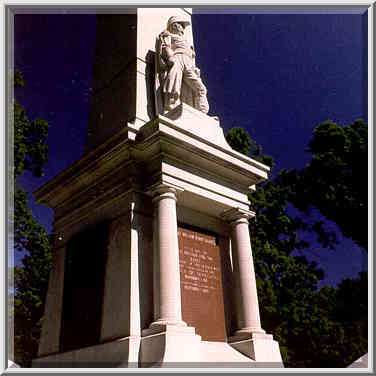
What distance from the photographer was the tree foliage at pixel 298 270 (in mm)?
22656

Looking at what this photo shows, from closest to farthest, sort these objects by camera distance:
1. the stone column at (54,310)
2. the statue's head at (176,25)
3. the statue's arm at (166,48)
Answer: the stone column at (54,310)
the statue's arm at (166,48)
the statue's head at (176,25)

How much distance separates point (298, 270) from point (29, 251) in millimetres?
14996

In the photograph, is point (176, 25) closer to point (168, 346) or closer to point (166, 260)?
point (166, 260)

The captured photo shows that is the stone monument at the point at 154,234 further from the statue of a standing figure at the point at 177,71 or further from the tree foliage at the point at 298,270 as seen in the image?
the tree foliage at the point at 298,270

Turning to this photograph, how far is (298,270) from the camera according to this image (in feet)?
80.5

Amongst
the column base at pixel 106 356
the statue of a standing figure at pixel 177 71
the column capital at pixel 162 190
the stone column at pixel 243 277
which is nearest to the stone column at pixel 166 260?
the column capital at pixel 162 190

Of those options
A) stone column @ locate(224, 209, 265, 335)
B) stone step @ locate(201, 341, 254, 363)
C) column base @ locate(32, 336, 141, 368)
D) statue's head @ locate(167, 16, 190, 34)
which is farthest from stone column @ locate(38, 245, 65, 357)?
statue's head @ locate(167, 16, 190, 34)

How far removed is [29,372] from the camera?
218 inches

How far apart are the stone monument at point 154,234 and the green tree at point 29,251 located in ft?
31.8

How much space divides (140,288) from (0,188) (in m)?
2.85

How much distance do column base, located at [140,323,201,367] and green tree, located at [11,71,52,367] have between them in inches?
526

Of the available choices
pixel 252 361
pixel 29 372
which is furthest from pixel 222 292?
pixel 29 372

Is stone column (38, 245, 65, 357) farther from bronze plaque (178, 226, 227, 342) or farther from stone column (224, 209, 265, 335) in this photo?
stone column (224, 209, 265, 335)

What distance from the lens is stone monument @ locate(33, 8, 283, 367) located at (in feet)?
23.5
